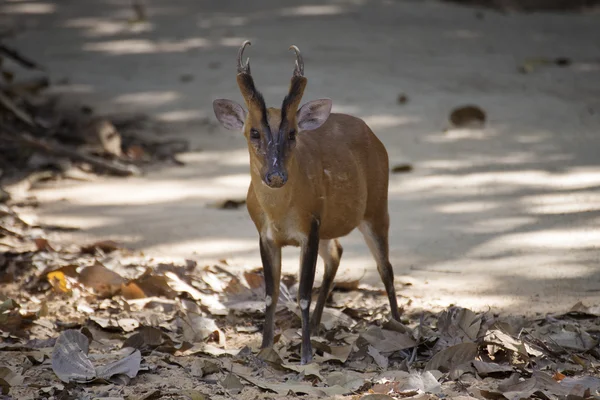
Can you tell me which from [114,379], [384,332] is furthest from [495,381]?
[114,379]

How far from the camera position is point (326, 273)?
5410mm

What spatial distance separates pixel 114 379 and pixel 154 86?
7800mm

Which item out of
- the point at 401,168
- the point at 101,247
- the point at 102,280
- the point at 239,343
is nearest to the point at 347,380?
the point at 239,343

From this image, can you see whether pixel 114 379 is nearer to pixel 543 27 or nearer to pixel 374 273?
pixel 374 273

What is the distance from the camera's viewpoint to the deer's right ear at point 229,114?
4.82 m

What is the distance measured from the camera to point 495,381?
14.4 feet

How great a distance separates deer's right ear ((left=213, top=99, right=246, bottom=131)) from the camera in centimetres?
482

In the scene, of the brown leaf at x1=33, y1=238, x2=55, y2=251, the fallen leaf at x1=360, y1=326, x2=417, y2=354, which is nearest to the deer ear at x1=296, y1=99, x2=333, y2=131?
the fallen leaf at x1=360, y1=326, x2=417, y2=354

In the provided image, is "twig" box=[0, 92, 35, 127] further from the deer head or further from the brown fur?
the deer head

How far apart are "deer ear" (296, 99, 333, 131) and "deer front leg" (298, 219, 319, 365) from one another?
0.50m

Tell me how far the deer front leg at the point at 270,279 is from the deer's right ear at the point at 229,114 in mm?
613

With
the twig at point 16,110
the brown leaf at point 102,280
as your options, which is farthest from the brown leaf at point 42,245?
the twig at point 16,110

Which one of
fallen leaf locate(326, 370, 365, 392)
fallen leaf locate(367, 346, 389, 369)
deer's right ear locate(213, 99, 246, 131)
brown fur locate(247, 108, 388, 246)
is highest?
deer's right ear locate(213, 99, 246, 131)

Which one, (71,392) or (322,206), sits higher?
(322,206)
